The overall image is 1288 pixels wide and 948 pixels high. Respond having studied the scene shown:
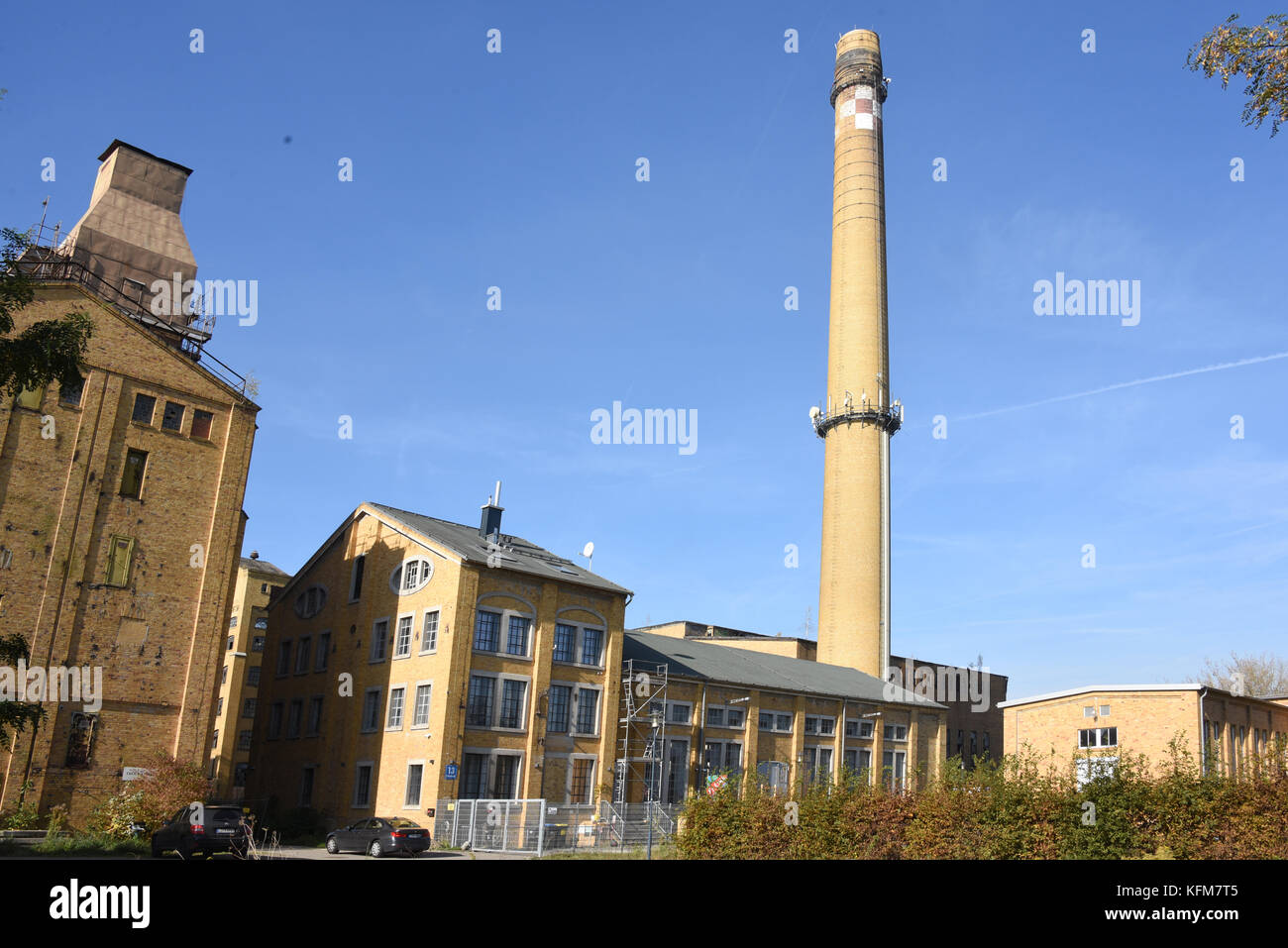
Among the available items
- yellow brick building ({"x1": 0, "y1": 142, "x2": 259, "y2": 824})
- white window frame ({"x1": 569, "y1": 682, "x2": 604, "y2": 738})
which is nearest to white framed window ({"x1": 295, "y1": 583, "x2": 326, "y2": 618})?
Answer: yellow brick building ({"x1": 0, "y1": 142, "x2": 259, "y2": 824})

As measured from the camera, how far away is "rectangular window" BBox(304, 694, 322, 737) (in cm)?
4203

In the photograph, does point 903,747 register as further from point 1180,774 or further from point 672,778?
point 1180,774

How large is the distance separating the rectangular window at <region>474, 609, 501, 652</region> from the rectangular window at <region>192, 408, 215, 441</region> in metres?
12.4

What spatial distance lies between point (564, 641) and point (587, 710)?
2.94 metres

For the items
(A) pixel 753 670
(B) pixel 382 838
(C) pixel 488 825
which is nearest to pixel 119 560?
(B) pixel 382 838

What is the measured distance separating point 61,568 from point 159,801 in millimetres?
8362

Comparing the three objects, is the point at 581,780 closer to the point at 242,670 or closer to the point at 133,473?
the point at 133,473

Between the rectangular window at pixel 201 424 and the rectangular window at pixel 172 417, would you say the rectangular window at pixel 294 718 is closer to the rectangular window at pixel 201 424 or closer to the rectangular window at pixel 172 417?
the rectangular window at pixel 201 424

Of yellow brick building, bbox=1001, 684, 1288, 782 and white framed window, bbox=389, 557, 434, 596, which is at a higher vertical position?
white framed window, bbox=389, 557, 434, 596

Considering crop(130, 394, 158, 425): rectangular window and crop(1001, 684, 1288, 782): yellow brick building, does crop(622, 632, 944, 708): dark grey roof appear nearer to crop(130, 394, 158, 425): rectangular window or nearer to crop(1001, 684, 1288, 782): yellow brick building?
crop(1001, 684, 1288, 782): yellow brick building

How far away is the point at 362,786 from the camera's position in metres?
38.5

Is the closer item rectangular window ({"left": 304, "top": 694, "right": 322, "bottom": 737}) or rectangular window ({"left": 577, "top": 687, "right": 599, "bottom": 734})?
rectangular window ({"left": 577, "top": 687, "right": 599, "bottom": 734})

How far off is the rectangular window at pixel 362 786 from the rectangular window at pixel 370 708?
1.51m
